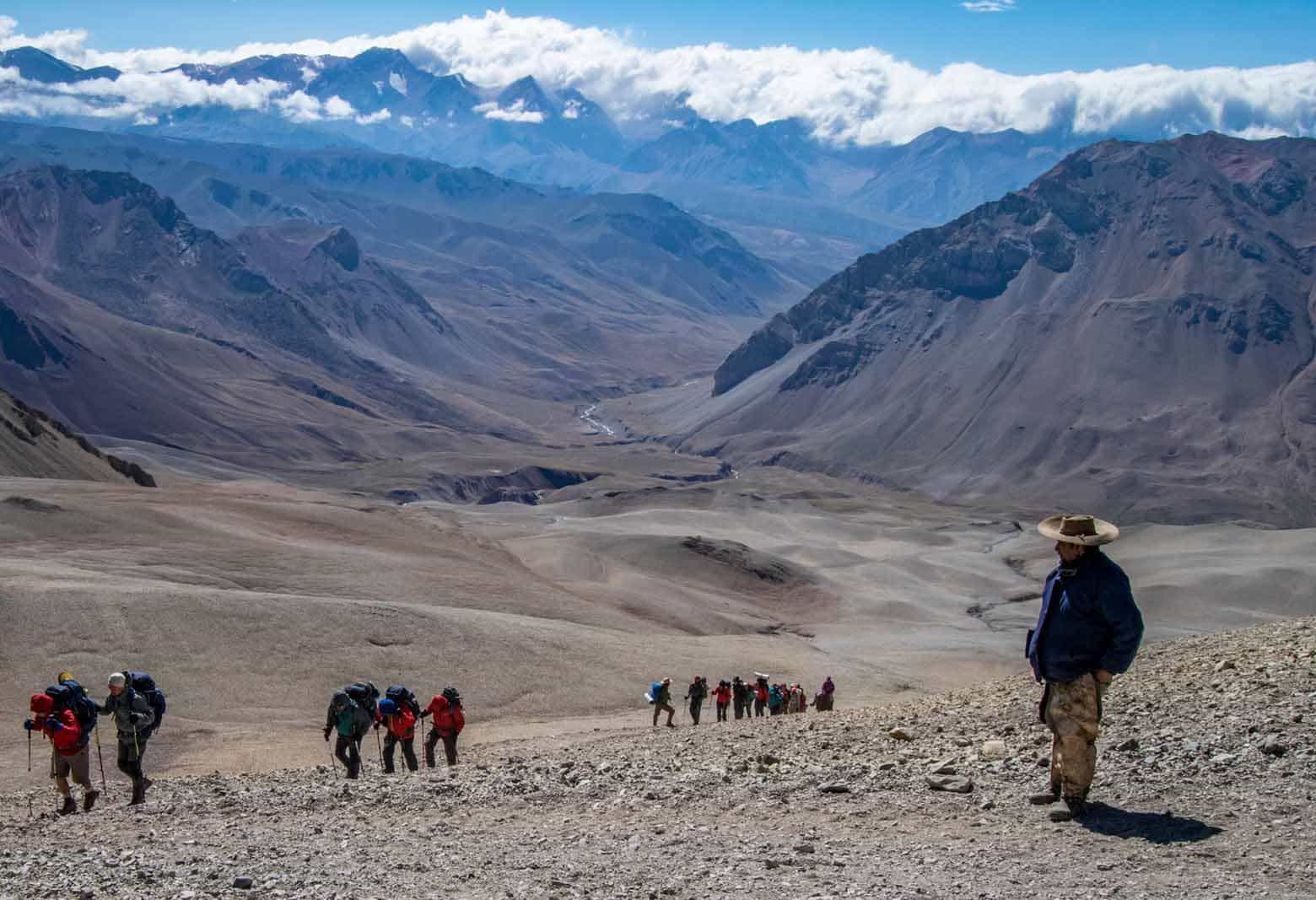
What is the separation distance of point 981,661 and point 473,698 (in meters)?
39.9

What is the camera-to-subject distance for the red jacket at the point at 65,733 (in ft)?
59.1

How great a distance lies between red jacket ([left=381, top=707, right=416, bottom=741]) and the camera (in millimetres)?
22125

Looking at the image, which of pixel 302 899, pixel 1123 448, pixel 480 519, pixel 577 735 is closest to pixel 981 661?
pixel 577 735

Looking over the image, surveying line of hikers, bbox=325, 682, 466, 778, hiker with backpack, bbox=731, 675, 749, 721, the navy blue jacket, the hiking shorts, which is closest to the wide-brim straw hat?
the navy blue jacket

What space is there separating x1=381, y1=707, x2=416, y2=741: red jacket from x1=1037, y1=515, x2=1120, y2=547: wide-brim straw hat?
502 inches

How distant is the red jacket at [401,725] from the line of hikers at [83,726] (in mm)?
4307

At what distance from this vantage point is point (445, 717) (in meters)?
22.9

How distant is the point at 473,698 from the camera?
40844mm

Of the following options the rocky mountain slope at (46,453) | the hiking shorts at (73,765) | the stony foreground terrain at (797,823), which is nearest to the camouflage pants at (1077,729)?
the stony foreground terrain at (797,823)

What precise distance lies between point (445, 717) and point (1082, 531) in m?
13.4

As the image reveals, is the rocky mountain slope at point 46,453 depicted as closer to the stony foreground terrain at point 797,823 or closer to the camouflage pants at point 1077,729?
the stony foreground terrain at point 797,823

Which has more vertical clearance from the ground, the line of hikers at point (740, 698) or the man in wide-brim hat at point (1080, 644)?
the man in wide-brim hat at point (1080, 644)

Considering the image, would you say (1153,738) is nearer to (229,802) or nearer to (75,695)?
(229,802)

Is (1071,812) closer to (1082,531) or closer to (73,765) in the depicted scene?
(1082,531)
